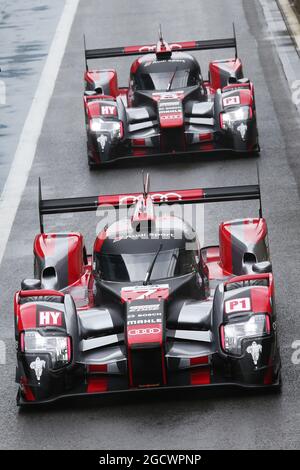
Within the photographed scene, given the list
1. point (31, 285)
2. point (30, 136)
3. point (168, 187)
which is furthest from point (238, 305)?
point (30, 136)

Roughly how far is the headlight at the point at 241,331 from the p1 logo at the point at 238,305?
169 mm

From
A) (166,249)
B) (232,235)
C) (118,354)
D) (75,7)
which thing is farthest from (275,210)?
(75,7)

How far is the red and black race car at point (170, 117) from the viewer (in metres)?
23.2

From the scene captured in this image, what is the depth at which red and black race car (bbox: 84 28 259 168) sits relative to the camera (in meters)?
23.2

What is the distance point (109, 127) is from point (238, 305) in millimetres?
9382

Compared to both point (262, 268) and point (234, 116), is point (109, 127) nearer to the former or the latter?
point (234, 116)

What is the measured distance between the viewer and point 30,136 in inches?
1051

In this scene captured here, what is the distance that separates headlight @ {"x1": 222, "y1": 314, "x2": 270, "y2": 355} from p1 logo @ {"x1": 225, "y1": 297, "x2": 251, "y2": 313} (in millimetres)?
169

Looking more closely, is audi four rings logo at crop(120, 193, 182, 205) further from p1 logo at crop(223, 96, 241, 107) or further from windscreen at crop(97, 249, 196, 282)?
p1 logo at crop(223, 96, 241, 107)

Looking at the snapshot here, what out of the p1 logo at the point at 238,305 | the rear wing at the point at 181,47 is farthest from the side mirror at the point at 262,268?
the rear wing at the point at 181,47

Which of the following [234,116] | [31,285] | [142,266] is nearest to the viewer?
[142,266]

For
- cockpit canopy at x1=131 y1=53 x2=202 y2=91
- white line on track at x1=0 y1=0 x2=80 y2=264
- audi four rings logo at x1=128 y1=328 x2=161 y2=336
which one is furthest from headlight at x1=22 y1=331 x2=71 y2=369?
cockpit canopy at x1=131 y1=53 x2=202 y2=91

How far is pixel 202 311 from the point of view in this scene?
14.8 metres
